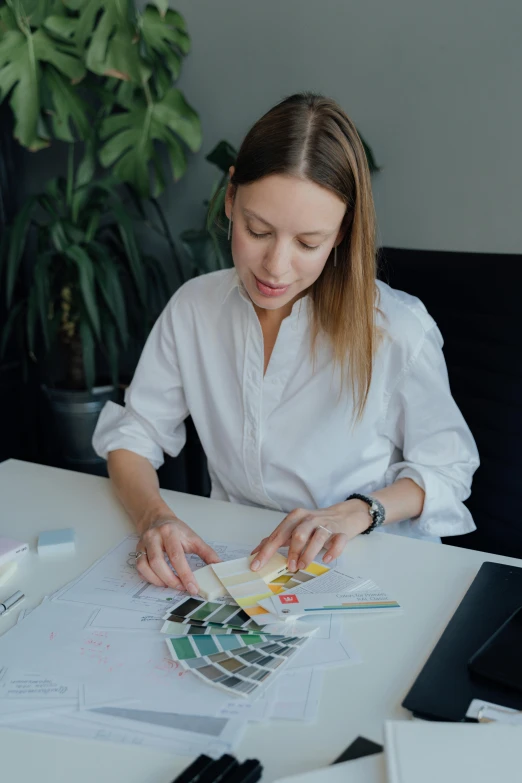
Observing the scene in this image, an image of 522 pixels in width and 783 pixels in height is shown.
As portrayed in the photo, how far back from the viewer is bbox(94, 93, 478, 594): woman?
110 cm

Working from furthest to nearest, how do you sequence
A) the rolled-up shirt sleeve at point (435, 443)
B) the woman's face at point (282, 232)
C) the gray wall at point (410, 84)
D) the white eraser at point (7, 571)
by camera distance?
1. the gray wall at point (410, 84)
2. the rolled-up shirt sleeve at point (435, 443)
3. the woman's face at point (282, 232)
4. the white eraser at point (7, 571)

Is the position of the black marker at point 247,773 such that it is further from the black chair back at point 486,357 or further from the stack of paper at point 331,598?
the black chair back at point 486,357

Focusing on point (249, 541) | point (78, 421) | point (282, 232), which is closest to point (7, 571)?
point (249, 541)

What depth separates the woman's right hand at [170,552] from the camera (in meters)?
0.93

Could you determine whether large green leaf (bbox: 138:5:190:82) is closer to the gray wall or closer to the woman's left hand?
the gray wall

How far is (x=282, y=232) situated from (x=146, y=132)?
169cm

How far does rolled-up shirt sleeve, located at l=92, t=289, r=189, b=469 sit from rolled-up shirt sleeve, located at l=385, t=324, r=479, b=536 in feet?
1.37

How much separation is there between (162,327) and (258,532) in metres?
0.49

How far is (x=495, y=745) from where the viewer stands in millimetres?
609

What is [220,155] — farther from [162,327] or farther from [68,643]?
[68,643]

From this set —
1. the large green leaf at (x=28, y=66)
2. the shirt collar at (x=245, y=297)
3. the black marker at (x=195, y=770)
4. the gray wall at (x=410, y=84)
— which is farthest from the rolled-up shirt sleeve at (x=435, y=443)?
the large green leaf at (x=28, y=66)

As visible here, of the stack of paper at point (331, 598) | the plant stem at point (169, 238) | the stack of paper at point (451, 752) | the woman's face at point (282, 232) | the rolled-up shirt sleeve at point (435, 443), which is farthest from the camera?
the plant stem at point (169, 238)

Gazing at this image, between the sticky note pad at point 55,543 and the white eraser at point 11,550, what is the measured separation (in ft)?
0.07

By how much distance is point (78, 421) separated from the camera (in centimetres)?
263
